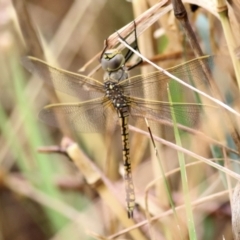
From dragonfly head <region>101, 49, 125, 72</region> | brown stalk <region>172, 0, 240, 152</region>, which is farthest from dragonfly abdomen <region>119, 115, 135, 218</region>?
brown stalk <region>172, 0, 240, 152</region>

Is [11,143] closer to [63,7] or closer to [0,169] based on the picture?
[0,169]

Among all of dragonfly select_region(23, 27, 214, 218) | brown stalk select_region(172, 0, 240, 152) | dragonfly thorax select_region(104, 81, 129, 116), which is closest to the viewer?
brown stalk select_region(172, 0, 240, 152)

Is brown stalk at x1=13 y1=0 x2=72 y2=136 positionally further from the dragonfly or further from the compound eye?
the compound eye

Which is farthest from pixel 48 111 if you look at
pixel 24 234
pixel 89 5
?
pixel 24 234

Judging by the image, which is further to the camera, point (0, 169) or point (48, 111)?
point (0, 169)

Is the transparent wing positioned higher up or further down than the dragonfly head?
further down

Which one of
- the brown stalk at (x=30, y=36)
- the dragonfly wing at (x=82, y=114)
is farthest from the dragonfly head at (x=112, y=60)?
the brown stalk at (x=30, y=36)

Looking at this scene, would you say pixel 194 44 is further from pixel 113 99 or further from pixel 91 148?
pixel 91 148

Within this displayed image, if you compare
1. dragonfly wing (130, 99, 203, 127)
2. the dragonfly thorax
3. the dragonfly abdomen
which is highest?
the dragonfly thorax
